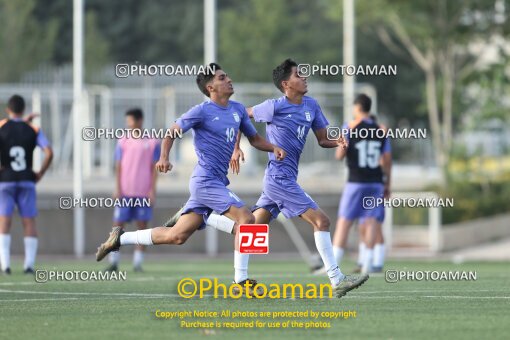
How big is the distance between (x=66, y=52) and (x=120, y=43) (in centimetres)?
418

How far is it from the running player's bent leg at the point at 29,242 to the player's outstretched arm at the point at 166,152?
20.8 feet

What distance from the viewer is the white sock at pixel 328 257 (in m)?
13.3

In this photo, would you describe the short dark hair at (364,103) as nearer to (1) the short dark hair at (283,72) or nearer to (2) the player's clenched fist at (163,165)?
(1) the short dark hair at (283,72)

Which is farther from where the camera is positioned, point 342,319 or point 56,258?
point 56,258

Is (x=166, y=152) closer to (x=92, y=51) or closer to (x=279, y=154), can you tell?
(x=279, y=154)

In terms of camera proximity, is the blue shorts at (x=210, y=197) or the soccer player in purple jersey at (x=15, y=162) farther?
the soccer player in purple jersey at (x=15, y=162)

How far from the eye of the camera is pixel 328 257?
44.1 ft

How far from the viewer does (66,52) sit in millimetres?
61625

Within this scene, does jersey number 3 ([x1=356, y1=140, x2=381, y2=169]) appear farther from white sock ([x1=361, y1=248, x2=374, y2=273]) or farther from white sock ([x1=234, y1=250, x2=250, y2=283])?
white sock ([x1=234, y1=250, x2=250, y2=283])

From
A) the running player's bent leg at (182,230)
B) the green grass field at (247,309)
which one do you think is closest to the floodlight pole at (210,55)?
the green grass field at (247,309)

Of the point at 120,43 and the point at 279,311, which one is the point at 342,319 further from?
the point at 120,43

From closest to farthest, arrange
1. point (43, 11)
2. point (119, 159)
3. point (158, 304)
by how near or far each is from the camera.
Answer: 1. point (158, 304)
2. point (119, 159)
3. point (43, 11)

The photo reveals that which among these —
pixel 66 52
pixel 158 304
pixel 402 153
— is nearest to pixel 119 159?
pixel 158 304
